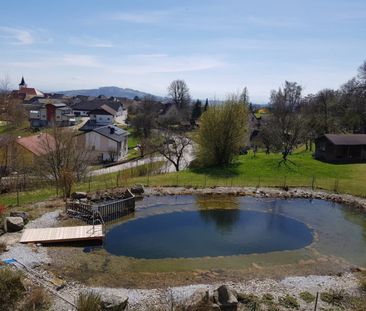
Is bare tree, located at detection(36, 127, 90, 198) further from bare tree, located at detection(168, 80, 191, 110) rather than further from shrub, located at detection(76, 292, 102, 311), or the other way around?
bare tree, located at detection(168, 80, 191, 110)

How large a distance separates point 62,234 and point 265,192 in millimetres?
16277

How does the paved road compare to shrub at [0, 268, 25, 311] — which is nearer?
shrub at [0, 268, 25, 311]

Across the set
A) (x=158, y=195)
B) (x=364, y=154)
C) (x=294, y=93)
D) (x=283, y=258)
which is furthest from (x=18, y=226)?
(x=294, y=93)

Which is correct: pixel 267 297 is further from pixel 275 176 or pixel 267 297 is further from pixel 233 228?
pixel 275 176

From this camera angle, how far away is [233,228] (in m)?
22.2

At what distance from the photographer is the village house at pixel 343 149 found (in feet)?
134

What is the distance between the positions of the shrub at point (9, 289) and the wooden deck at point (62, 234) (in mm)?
5283

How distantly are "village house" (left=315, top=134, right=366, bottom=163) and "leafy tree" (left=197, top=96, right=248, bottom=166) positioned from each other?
1022 cm

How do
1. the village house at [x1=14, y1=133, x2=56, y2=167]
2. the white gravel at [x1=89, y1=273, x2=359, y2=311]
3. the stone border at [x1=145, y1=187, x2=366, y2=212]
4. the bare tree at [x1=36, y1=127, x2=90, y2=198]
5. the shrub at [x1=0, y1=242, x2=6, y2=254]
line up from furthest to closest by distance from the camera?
the village house at [x1=14, y1=133, x2=56, y2=167] < the bare tree at [x1=36, y1=127, x2=90, y2=198] < the stone border at [x1=145, y1=187, x2=366, y2=212] < the shrub at [x1=0, y1=242, x2=6, y2=254] < the white gravel at [x1=89, y1=273, x2=359, y2=311]

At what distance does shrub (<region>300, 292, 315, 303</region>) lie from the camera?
13414 mm

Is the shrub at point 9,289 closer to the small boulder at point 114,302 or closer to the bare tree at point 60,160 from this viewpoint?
the small boulder at point 114,302

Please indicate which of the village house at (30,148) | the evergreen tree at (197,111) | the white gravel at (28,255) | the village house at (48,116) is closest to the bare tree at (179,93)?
the evergreen tree at (197,111)

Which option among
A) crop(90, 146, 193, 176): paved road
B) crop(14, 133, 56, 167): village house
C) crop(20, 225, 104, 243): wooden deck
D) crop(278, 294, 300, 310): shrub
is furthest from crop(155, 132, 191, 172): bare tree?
crop(278, 294, 300, 310): shrub

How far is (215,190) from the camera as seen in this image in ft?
95.9
